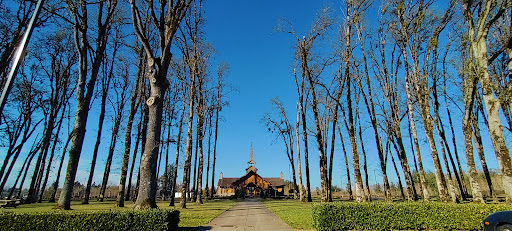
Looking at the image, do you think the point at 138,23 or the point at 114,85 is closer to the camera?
the point at 138,23

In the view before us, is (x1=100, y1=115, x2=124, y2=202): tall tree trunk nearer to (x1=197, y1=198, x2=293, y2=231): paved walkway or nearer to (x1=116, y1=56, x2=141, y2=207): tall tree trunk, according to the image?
(x1=116, y1=56, x2=141, y2=207): tall tree trunk

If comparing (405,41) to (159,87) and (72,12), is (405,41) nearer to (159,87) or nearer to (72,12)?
(159,87)

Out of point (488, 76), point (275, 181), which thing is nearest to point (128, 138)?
point (488, 76)

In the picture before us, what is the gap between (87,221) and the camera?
7816 mm

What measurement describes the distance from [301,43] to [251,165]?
1750 inches

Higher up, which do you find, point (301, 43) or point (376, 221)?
point (301, 43)

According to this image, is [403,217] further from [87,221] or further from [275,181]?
[275,181]

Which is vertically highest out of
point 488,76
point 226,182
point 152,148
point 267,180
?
point 488,76

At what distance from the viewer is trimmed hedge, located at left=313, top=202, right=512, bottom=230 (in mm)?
9375

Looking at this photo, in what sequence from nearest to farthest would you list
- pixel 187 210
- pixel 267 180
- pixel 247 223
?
pixel 247 223 → pixel 187 210 → pixel 267 180

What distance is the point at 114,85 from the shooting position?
2588 centimetres

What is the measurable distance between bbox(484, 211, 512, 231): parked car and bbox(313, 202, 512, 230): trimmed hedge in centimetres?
150

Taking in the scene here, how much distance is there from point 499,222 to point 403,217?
2.60 m

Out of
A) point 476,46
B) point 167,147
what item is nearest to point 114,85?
point 167,147
